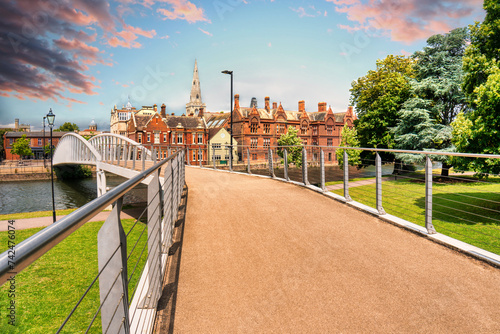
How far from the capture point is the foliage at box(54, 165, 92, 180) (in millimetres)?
56097

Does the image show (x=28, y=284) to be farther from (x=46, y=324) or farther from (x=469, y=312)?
(x=469, y=312)

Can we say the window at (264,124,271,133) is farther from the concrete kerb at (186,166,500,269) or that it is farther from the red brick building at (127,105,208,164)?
the concrete kerb at (186,166,500,269)

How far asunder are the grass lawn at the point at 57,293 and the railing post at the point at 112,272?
13.0 feet

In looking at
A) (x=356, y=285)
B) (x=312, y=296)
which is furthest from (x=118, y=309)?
(x=356, y=285)

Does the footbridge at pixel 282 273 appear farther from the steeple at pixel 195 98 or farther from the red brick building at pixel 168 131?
the steeple at pixel 195 98

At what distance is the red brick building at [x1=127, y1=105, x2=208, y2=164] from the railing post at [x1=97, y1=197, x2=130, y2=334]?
54704 mm

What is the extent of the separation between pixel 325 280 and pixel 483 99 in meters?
12.5

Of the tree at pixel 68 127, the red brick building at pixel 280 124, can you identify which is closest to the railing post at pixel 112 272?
the red brick building at pixel 280 124

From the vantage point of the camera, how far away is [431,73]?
26438mm

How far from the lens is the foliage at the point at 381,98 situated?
2964cm

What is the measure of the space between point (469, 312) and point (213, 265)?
315 centimetres

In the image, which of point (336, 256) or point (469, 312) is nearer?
point (469, 312)

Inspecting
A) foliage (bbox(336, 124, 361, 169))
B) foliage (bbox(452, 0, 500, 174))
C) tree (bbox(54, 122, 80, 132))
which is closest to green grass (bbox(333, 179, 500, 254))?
foliage (bbox(452, 0, 500, 174))

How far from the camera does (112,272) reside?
70.5 inches
